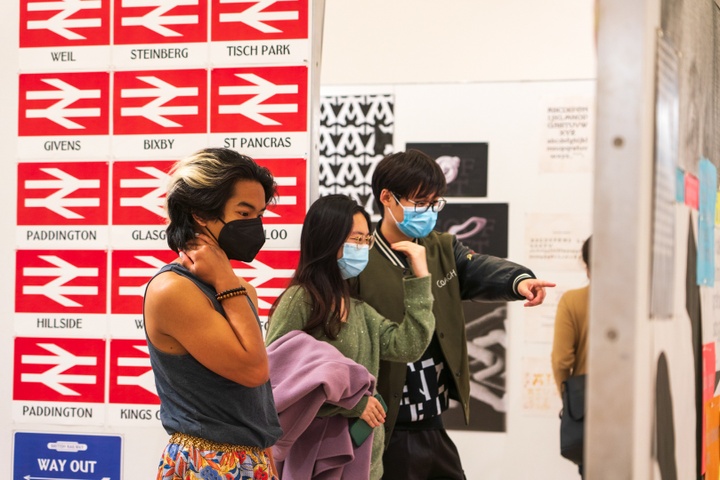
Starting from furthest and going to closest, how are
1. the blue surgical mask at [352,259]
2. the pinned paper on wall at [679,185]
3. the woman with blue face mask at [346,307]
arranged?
the blue surgical mask at [352,259]
the woman with blue face mask at [346,307]
the pinned paper on wall at [679,185]

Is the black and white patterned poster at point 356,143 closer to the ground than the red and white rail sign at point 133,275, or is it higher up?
higher up

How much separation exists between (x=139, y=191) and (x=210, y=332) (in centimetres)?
109

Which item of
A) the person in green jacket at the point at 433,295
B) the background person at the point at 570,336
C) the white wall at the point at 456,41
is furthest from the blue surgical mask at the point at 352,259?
the white wall at the point at 456,41

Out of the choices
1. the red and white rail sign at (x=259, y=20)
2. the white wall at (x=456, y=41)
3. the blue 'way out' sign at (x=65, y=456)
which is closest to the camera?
the red and white rail sign at (x=259, y=20)

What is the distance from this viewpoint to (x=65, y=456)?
3062 millimetres

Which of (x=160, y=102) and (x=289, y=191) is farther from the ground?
(x=160, y=102)

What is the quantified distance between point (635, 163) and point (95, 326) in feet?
7.81

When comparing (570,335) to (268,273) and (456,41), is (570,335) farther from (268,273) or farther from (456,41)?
(456,41)

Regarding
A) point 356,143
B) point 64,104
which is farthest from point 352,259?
point 356,143

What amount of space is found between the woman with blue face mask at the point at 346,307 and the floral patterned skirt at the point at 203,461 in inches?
20.8

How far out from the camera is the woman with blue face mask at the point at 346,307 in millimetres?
2729

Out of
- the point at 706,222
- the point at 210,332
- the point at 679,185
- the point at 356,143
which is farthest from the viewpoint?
the point at 356,143

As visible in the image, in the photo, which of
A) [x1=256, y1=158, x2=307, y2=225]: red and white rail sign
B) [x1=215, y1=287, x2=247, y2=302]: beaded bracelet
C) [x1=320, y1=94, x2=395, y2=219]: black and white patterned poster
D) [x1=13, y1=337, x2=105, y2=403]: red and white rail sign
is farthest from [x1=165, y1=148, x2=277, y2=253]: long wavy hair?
[x1=320, y1=94, x2=395, y2=219]: black and white patterned poster

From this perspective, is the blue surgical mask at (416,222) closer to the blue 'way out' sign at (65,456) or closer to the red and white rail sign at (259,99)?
the red and white rail sign at (259,99)
